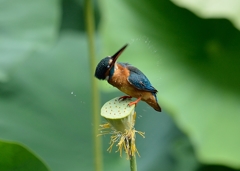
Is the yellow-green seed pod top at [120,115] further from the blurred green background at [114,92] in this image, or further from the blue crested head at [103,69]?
the blurred green background at [114,92]

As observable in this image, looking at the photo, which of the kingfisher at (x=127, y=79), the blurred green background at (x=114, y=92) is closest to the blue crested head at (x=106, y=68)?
the kingfisher at (x=127, y=79)

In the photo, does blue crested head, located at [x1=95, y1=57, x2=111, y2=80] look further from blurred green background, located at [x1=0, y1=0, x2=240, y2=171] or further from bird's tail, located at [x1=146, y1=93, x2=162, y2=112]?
blurred green background, located at [x1=0, y1=0, x2=240, y2=171]

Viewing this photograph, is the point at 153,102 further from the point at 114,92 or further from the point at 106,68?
the point at 114,92

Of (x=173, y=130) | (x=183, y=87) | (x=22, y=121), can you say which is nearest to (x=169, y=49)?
(x=183, y=87)

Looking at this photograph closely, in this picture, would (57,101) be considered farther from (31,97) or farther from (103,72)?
(103,72)

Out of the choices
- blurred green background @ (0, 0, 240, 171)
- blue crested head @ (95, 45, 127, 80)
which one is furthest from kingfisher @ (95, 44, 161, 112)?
blurred green background @ (0, 0, 240, 171)
